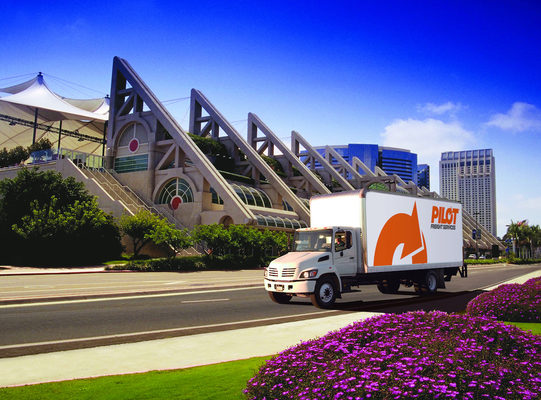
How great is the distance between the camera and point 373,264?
15.8 m

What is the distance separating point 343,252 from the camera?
598 inches

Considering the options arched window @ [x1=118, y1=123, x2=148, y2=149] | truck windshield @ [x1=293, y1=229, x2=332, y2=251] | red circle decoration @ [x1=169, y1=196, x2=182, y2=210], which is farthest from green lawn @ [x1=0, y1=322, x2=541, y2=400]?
arched window @ [x1=118, y1=123, x2=148, y2=149]

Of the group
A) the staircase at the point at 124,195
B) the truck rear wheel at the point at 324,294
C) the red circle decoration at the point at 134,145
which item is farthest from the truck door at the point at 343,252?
the red circle decoration at the point at 134,145

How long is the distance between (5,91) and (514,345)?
8518 centimetres

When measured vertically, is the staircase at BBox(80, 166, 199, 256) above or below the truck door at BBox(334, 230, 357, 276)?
above

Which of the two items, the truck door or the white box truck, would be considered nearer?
the white box truck

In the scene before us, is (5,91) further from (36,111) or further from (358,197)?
(358,197)

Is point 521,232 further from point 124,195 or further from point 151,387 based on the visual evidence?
point 151,387

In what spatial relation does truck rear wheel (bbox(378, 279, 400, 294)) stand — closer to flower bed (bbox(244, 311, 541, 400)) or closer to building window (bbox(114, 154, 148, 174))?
flower bed (bbox(244, 311, 541, 400))

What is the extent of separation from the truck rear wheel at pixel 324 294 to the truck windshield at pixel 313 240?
114 centimetres

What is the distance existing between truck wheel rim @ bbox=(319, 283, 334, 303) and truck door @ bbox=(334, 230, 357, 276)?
614mm

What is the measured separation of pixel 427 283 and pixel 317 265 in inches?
277

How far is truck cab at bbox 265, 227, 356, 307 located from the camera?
46.9ft

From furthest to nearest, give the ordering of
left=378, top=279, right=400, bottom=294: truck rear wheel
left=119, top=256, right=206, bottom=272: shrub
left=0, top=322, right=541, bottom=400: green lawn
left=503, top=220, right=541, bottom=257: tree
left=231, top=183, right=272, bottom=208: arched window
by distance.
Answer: left=503, top=220, right=541, bottom=257: tree < left=231, top=183, right=272, bottom=208: arched window < left=119, top=256, right=206, bottom=272: shrub < left=378, top=279, right=400, bottom=294: truck rear wheel < left=0, top=322, right=541, bottom=400: green lawn
